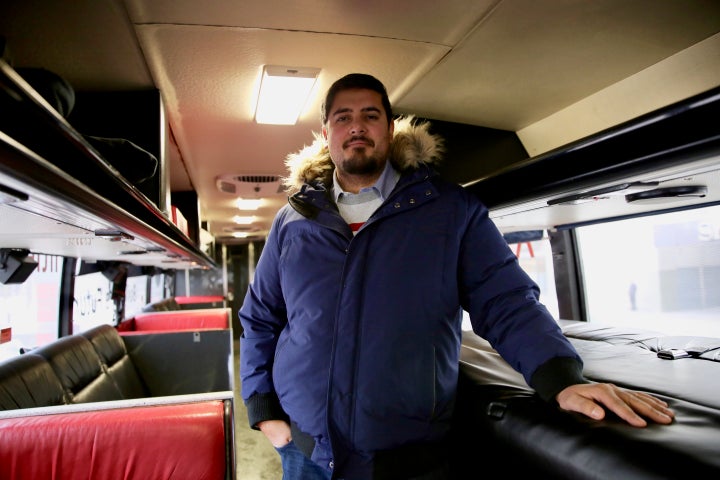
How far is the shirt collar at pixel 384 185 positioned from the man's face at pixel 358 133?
0.03 metres

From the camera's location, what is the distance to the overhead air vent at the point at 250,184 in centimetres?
488

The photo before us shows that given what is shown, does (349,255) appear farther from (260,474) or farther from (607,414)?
(260,474)

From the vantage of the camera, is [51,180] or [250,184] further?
[250,184]

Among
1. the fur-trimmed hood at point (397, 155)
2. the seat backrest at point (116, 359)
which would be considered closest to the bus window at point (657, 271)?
A: the fur-trimmed hood at point (397, 155)

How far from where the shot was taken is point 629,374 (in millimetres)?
1692

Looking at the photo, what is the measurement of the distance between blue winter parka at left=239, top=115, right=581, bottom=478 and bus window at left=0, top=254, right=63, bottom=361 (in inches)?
92.5

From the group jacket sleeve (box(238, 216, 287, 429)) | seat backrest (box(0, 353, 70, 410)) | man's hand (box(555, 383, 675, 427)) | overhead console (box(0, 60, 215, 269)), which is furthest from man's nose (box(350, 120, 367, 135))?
seat backrest (box(0, 353, 70, 410))

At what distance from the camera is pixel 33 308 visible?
3.75 m

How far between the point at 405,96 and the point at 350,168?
119 centimetres

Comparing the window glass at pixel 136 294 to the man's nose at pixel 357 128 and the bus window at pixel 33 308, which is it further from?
the man's nose at pixel 357 128

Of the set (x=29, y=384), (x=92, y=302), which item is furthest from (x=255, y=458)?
(x=29, y=384)

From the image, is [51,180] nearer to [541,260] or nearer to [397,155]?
[397,155]

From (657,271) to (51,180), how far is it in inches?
143

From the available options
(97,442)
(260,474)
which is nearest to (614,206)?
(97,442)
